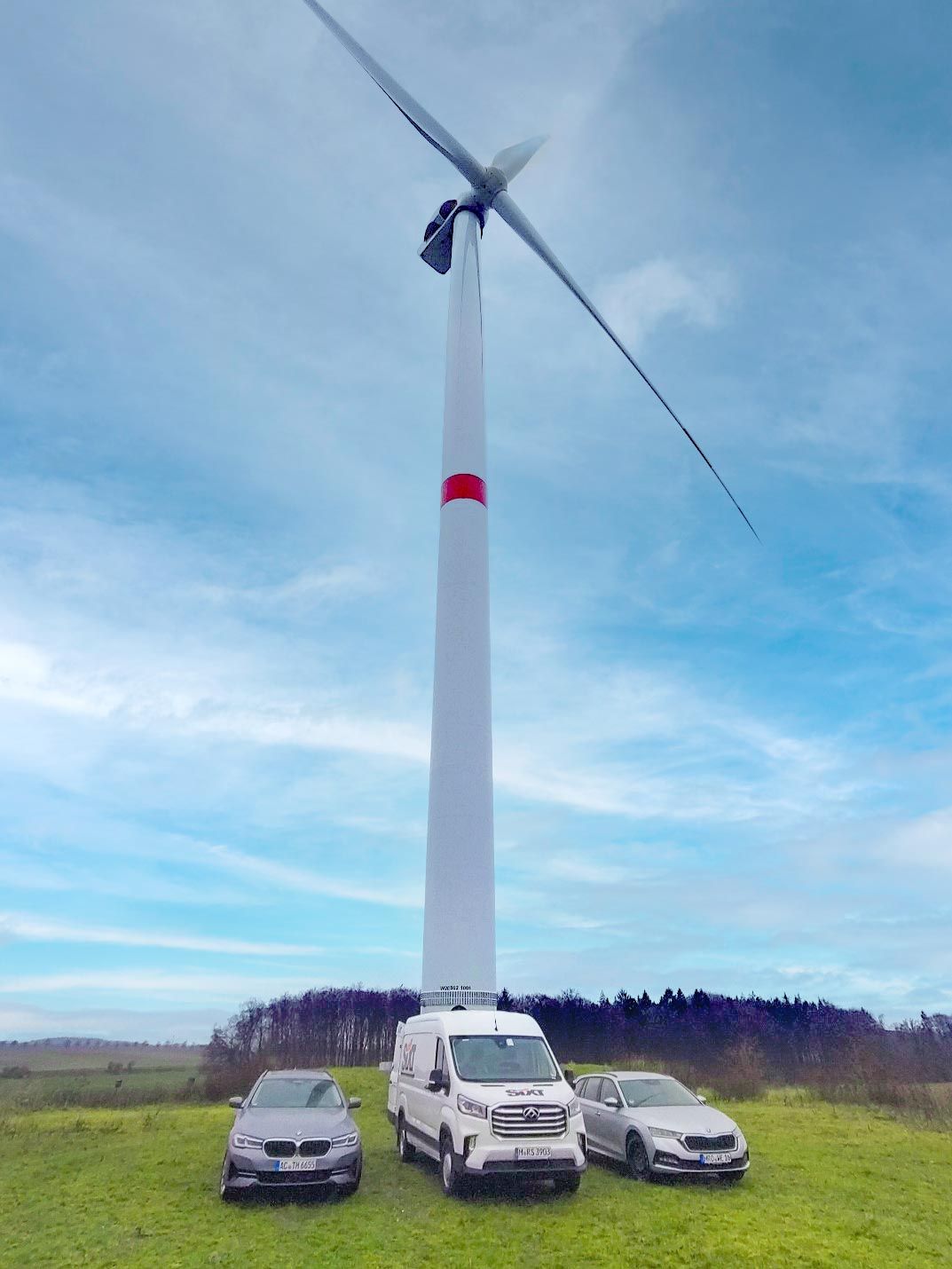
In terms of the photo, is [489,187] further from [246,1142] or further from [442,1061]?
[246,1142]

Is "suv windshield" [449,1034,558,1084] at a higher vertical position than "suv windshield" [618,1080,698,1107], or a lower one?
higher

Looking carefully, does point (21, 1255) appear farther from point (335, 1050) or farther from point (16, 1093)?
point (335, 1050)

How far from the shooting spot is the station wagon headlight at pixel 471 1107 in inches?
558

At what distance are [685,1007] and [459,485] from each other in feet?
278

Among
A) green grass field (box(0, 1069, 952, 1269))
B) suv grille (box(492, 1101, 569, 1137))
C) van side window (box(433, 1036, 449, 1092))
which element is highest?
van side window (box(433, 1036, 449, 1092))

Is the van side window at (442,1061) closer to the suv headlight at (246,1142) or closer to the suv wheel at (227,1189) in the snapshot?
the suv headlight at (246,1142)

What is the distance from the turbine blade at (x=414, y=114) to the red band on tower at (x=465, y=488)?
17034 mm

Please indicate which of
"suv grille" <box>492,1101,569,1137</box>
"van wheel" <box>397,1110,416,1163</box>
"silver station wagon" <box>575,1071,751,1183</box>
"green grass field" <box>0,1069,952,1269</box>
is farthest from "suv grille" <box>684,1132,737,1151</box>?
"van wheel" <box>397,1110,416,1163</box>

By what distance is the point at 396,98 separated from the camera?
35250mm

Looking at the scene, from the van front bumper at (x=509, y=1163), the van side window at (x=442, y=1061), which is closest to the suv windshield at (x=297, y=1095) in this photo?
the van side window at (x=442, y=1061)

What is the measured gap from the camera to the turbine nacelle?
37781 millimetres

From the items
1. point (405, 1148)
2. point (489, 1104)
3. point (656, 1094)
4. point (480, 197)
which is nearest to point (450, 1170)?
point (489, 1104)

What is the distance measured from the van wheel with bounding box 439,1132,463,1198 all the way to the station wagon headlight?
62cm

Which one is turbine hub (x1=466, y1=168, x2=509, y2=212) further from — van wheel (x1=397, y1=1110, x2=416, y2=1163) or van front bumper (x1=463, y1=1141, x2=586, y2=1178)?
van front bumper (x1=463, y1=1141, x2=586, y2=1178)
